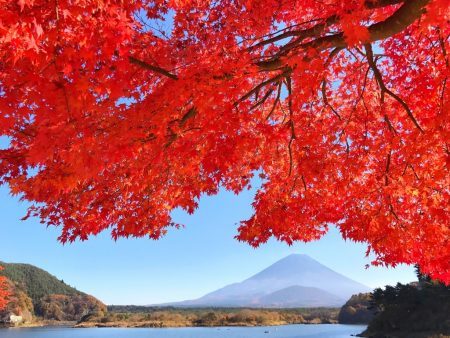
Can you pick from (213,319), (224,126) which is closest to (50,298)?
(213,319)

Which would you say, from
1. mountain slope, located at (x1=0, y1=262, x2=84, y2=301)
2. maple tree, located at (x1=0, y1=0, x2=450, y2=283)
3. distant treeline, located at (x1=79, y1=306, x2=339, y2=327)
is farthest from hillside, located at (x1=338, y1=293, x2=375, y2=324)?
mountain slope, located at (x1=0, y1=262, x2=84, y2=301)

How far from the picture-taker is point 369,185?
30.0ft

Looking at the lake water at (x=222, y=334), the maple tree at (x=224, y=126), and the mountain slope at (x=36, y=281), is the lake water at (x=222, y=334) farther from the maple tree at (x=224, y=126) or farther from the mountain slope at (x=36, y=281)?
the mountain slope at (x=36, y=281)

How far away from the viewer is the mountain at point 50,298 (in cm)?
11475

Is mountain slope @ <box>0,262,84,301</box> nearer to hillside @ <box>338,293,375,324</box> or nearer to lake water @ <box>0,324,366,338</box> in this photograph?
lake water @ <box>0,324,366,338</box>

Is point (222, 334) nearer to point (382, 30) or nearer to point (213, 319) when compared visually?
point (213, 319)

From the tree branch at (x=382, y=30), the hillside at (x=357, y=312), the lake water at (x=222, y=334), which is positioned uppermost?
the tree branch at (x=382, y=30)

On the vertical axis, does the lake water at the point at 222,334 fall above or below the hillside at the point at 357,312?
below

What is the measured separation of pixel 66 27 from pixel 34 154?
4.59 ft

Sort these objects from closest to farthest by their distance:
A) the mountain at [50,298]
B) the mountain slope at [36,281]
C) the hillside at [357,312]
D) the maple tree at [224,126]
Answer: the maple tree at [224,126] → the hillside at [357,312] → the mountain at [50,298] → the mountain slope at [36,281]

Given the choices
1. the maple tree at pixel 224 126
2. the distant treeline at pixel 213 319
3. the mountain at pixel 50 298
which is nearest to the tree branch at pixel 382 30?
the maple tree at pixel 224 126

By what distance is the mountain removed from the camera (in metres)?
115

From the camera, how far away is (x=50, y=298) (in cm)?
11931

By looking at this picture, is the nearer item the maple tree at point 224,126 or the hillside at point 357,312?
the maple tree at point 224,126
